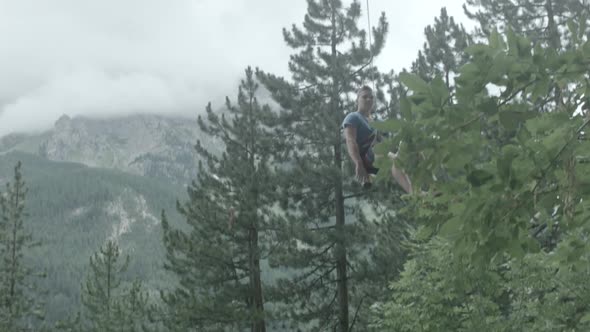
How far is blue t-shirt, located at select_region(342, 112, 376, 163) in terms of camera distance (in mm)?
5930

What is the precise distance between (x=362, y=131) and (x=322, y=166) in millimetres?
12432

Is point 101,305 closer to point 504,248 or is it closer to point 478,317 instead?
point 478,317

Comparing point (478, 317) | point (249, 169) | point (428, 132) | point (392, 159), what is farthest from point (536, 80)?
point (249, 169)

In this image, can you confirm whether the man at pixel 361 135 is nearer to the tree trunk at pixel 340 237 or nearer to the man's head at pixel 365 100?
the man's head at pixel 365 100

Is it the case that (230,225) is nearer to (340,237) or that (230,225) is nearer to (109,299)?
(340,237)

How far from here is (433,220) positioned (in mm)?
2934

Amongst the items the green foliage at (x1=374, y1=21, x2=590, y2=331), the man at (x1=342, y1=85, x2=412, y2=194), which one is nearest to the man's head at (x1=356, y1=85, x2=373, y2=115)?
the man at (x1=342, y1=85, x2=412, y2=194)

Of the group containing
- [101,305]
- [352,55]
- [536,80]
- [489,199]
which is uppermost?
[352,55]

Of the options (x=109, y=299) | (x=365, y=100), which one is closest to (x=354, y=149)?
(x=365, y=100)

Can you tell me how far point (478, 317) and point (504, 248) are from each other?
6.96 metres

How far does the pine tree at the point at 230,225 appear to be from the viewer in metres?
19.8

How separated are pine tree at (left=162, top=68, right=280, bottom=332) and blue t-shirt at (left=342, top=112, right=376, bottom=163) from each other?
43.4ft

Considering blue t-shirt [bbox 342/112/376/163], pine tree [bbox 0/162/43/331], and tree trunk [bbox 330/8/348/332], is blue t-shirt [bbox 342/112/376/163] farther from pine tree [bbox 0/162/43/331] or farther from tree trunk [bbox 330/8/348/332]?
pine tree [bbox 0/162/43/331]

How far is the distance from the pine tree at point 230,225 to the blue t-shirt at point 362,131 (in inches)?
521
